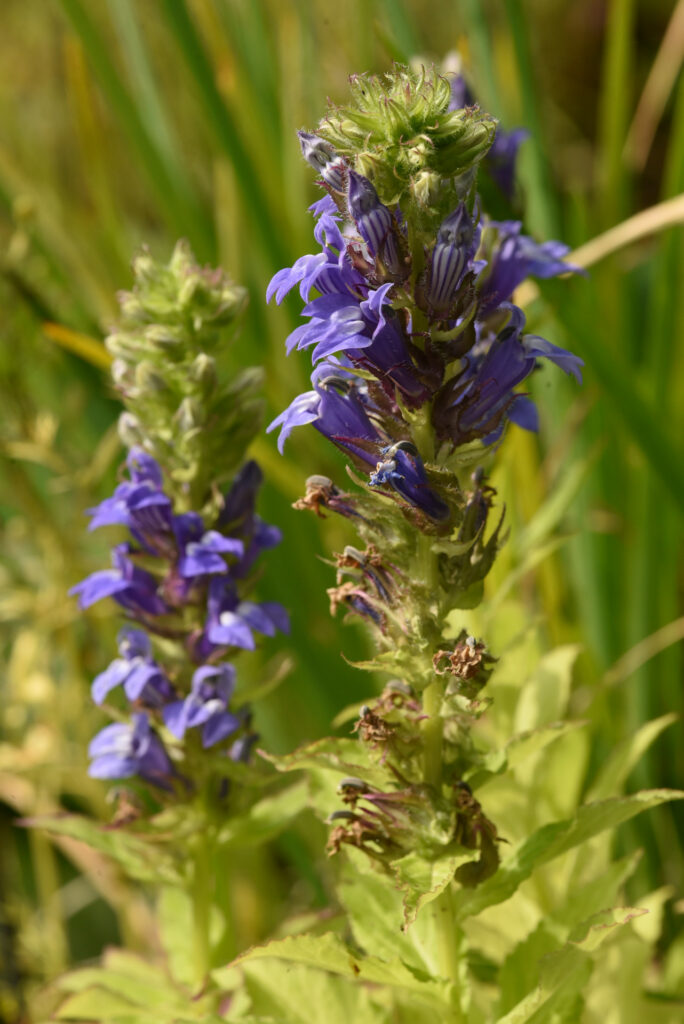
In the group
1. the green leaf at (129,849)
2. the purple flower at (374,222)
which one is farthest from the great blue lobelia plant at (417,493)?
the green leaf at (129,849)

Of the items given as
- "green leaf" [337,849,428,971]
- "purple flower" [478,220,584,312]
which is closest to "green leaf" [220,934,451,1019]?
"green leaf" [337,849,428,971]

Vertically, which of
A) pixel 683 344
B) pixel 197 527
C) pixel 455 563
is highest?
pixel 683 344

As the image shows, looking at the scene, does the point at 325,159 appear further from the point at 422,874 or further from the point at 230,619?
the point at 422,874

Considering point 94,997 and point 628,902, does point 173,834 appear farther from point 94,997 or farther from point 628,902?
point 628,902

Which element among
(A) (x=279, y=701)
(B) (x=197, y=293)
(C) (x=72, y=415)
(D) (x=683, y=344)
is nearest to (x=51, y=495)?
(C) (x=72, y=415)

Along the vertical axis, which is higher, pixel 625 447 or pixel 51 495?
pixel 51 495

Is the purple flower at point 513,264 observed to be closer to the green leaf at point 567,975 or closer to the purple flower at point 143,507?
the purple flower at point 143,507

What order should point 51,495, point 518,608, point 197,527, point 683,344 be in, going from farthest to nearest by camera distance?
point 51,495 → point 683,344 → point 518,608 → point 197,527

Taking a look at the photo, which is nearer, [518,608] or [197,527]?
[197,527]
